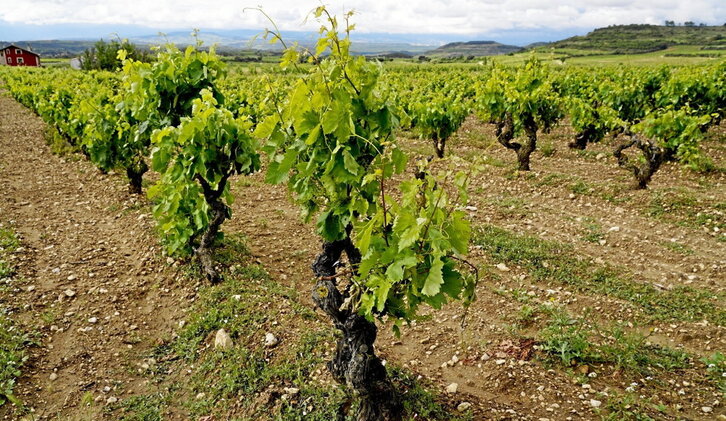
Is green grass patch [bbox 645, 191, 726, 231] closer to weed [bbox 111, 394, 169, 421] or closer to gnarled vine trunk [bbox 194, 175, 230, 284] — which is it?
gnarled vine trunk [bbox 194, 175, 230, 284]

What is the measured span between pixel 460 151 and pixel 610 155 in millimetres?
4358

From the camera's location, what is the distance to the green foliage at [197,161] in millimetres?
6047

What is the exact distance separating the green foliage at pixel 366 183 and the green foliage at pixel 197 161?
2.21 meters

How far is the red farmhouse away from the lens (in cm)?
8056

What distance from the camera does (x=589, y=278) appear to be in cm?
702

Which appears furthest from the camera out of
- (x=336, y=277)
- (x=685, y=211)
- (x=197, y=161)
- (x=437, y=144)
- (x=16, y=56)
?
(x=16, y=56)

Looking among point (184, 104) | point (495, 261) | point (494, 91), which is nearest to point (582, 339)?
point (495, 261)

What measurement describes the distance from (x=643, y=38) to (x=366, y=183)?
15973cm

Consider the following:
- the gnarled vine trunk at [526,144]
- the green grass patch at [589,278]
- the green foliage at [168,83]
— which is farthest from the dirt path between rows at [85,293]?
the gnarled vine trunk at [526,144]

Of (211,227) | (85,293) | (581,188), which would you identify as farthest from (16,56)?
(581,188)

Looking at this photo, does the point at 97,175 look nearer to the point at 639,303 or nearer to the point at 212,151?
the point at 212,151

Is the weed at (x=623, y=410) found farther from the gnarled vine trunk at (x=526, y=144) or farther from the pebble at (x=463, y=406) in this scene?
the gnarled vine trunk at (x=526, y=144)

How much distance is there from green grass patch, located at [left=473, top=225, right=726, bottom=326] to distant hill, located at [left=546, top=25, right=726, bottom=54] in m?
114

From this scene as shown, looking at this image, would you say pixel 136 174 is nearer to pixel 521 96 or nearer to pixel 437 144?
pixel 437 144
